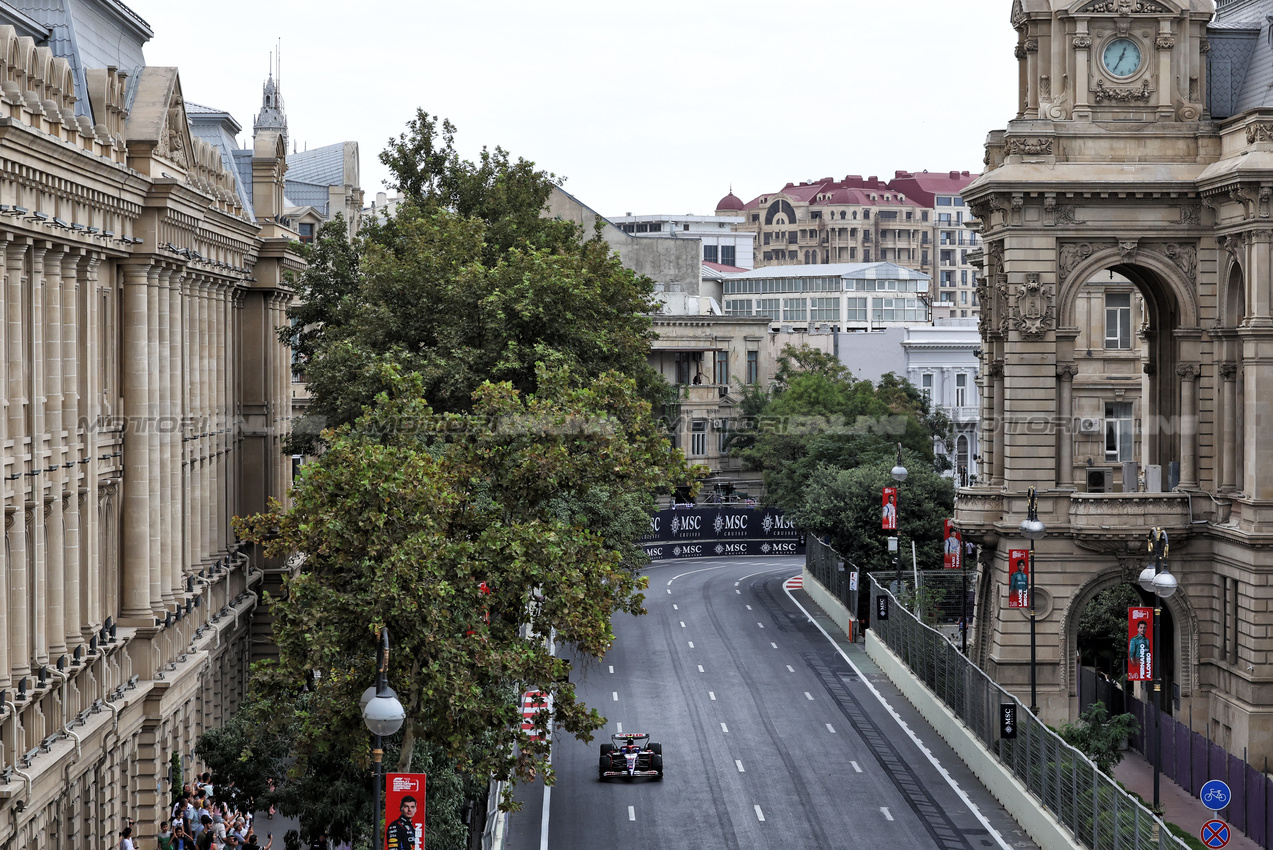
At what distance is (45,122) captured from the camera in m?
29.9

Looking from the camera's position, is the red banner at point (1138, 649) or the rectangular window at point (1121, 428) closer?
the red banner at point (1138, 649)

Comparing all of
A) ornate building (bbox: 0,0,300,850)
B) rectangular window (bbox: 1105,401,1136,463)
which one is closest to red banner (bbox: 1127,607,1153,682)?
ornate building (bbox: 0,0,300,850)

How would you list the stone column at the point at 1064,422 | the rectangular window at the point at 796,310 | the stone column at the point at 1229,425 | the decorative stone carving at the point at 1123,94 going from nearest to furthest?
the stone column at the point at 1229,425, the decorative stone carving at the point at 1123,94, the stone column at the point at 1064,422, the rectangular window at the point at 796,310

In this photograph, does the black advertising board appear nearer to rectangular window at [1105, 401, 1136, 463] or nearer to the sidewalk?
rectangular window at [1105, 401, 1136, 463]

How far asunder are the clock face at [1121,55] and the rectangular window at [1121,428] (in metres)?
29.9

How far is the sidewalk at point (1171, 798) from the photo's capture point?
38.4 metres

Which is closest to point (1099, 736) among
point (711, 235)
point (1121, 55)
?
point (1121, 55)

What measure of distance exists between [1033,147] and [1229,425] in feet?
30.4

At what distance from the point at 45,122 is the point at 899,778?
27062 mm

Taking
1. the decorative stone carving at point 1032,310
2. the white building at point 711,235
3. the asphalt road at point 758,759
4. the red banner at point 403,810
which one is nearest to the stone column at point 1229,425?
the decorative stone carving at point 1032,310

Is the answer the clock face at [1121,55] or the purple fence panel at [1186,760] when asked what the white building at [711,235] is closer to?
the clock face at [1121,55]

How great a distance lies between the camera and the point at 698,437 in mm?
118750

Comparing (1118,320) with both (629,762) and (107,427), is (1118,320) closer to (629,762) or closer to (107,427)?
(629,762)

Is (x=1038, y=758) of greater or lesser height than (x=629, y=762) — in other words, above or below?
above
